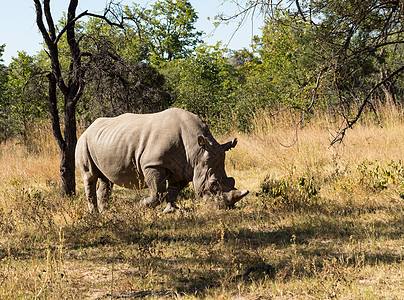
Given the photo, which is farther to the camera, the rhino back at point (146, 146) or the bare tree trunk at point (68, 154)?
the bare tree trunk at point (68, 154)

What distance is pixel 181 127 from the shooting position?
6543 millimetres

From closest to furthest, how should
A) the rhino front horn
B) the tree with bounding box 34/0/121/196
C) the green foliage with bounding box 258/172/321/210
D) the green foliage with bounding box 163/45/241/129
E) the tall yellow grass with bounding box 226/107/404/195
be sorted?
the rhino front horn < the green foliage with bounding box 258/172/321/210 < the tree with bounding box 34/0/121/196 < the tall yellow grass with bounding box 226/107/404/195 < the green foliage with bounding box 163/45/241/129

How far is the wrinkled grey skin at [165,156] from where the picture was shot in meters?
6.34

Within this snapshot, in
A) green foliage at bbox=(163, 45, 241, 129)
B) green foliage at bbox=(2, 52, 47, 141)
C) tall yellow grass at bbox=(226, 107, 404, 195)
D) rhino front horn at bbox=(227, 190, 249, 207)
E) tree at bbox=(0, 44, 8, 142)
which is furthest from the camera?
tree at bbox=(0, 44, 8, 142)

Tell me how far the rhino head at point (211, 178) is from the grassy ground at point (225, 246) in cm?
25

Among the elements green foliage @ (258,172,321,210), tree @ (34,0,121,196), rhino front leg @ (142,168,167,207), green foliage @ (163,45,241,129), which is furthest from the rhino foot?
green foliage @ (163,45,241,129)

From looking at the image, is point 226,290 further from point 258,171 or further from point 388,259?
point 258,171

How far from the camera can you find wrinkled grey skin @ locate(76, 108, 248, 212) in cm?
634

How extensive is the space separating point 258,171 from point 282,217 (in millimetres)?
4350

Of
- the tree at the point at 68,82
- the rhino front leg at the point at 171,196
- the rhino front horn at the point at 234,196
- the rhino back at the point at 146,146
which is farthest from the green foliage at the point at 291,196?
the tree at the point at 68,82

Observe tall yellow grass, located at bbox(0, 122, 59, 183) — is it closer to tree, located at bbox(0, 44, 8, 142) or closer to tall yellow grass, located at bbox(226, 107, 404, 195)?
tall yellow grass, located at bbox(226, 107, 404, 195)

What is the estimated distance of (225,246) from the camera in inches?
200

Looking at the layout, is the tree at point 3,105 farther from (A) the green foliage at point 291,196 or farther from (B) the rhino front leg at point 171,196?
(A) the green foliage at point 291,196

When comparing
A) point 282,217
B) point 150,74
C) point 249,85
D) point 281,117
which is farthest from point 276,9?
point 249,85
